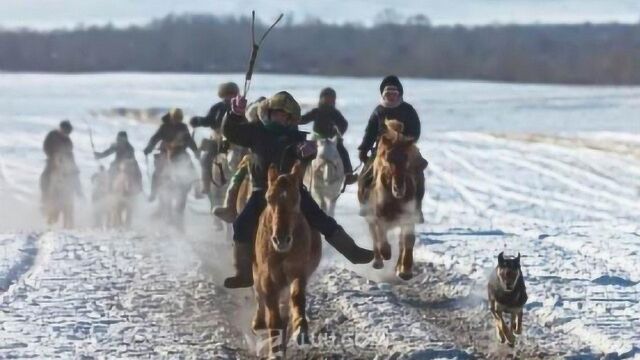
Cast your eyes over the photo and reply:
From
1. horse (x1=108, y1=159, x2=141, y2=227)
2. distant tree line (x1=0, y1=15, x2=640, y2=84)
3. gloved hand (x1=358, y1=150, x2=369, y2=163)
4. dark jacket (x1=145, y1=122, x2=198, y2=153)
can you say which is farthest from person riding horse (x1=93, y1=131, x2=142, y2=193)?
distant tree line (x1=0, y1=15, x2=640, y2=84)

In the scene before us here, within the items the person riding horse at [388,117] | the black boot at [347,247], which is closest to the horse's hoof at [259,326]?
the black boot at [347,247]

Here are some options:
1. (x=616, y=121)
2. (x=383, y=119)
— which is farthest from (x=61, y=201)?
(x=616, y=121)

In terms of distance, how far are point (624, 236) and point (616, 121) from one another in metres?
39.7

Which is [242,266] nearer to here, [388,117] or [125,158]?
[388,117]

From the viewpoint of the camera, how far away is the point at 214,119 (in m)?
20.0

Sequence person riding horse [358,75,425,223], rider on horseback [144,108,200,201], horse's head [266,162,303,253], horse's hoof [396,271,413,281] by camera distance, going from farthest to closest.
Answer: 1. rider on horseback [144,108,200,201]
2. person riding horse [358,75,425,223]
3. horse's hoof [396,271,413,281]
4. horse's head [266,162,303,253]

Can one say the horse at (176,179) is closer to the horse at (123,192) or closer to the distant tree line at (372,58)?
the horse at (123,192)

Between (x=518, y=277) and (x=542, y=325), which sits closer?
(x=518, y=277)

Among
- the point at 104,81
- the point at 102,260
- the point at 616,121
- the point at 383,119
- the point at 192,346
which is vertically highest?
the point at 104,81

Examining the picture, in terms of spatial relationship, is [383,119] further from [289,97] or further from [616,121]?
[616,121]

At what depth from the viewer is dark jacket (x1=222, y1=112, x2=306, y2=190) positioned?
37.6 feet

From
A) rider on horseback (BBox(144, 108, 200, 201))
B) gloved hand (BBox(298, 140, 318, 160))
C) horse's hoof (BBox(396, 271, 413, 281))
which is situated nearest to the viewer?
gloved hand (BBox(298, 140, 318, 160))

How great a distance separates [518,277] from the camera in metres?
11.6

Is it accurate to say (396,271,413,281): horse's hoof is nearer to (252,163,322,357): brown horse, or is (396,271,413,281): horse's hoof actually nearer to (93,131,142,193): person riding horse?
(252,163,322,357): brown horse
